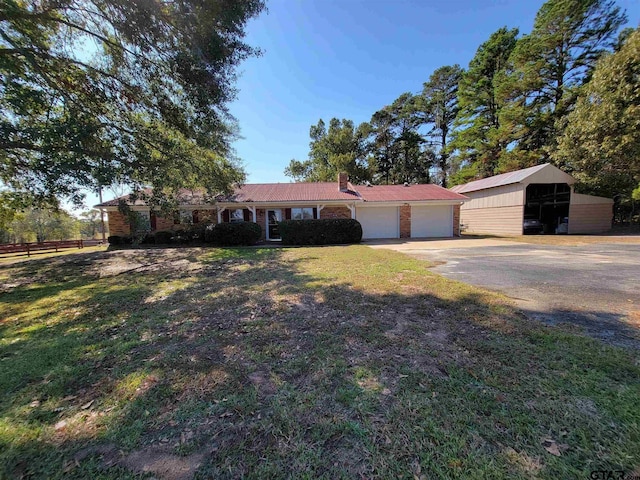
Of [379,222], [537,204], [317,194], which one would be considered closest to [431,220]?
[379,222]

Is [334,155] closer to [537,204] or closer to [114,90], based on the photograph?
[537,204]

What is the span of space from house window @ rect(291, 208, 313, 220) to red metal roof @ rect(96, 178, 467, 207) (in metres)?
0.68

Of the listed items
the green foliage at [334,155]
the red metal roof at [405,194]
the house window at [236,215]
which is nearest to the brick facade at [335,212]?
the red metal roof at [405,194]

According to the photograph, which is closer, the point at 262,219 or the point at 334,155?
the point at 262,219

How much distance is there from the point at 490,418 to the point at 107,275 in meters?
9.12

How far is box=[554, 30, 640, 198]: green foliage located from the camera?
14.4 metres

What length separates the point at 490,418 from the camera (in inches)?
75.4

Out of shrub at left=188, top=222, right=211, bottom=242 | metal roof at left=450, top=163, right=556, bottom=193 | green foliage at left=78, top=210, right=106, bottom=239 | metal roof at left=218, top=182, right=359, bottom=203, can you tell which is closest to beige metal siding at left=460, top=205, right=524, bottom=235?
metal roof at left=450, top=163, right=556, bottom=193

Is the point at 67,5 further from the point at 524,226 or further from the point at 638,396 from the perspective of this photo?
the point at 524,226

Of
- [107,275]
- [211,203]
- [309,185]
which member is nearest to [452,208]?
[309,185]

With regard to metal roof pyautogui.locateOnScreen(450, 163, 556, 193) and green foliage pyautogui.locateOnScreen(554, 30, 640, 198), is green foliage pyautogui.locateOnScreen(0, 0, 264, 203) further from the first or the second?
green foliage pyautogui.locateOnScreen(554, 30, 640, 198)

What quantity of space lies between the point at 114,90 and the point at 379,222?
13.7 meters

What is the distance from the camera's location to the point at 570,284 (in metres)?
5.28

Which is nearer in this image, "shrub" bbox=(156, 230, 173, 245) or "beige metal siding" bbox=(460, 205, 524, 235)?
"shrub" bbox=(156, 230, 173, 245)
